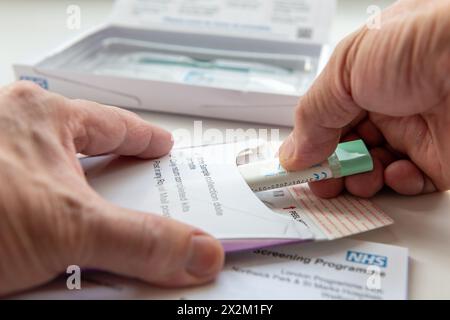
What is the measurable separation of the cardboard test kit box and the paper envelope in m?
0.17

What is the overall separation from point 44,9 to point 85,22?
154 millimetres

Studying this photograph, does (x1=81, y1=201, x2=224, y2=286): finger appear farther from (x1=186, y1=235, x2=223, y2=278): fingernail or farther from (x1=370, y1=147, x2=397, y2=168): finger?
(x1=370, y1=147, x2=397, y2=168): finger

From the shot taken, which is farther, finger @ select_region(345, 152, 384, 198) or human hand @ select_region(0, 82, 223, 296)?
finger @ select_region(345, 152, 384, 198)

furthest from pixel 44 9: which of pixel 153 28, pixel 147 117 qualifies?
pixel 147 117

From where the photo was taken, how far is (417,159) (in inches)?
16.2

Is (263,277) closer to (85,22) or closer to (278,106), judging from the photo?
(278,106)

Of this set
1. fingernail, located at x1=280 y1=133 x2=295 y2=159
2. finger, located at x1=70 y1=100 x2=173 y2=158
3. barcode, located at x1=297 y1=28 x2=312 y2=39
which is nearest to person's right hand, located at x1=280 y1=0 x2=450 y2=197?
fingernail, located at x1=280 y1=133 x2=295 y2=159

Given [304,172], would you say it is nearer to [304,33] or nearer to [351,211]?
[351,211]

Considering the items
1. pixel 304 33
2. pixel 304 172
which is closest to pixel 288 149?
pixel 304 172

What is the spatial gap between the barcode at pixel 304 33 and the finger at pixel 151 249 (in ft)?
1.46

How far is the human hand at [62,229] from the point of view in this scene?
0.89 feet

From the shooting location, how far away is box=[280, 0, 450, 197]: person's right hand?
310mm

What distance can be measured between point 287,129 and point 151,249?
0.30m

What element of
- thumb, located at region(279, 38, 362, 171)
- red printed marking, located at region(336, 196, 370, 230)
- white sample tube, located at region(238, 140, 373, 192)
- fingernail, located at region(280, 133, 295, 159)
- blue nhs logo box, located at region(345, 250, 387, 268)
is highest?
thumb, located at region(279, 38, 362, 171)
